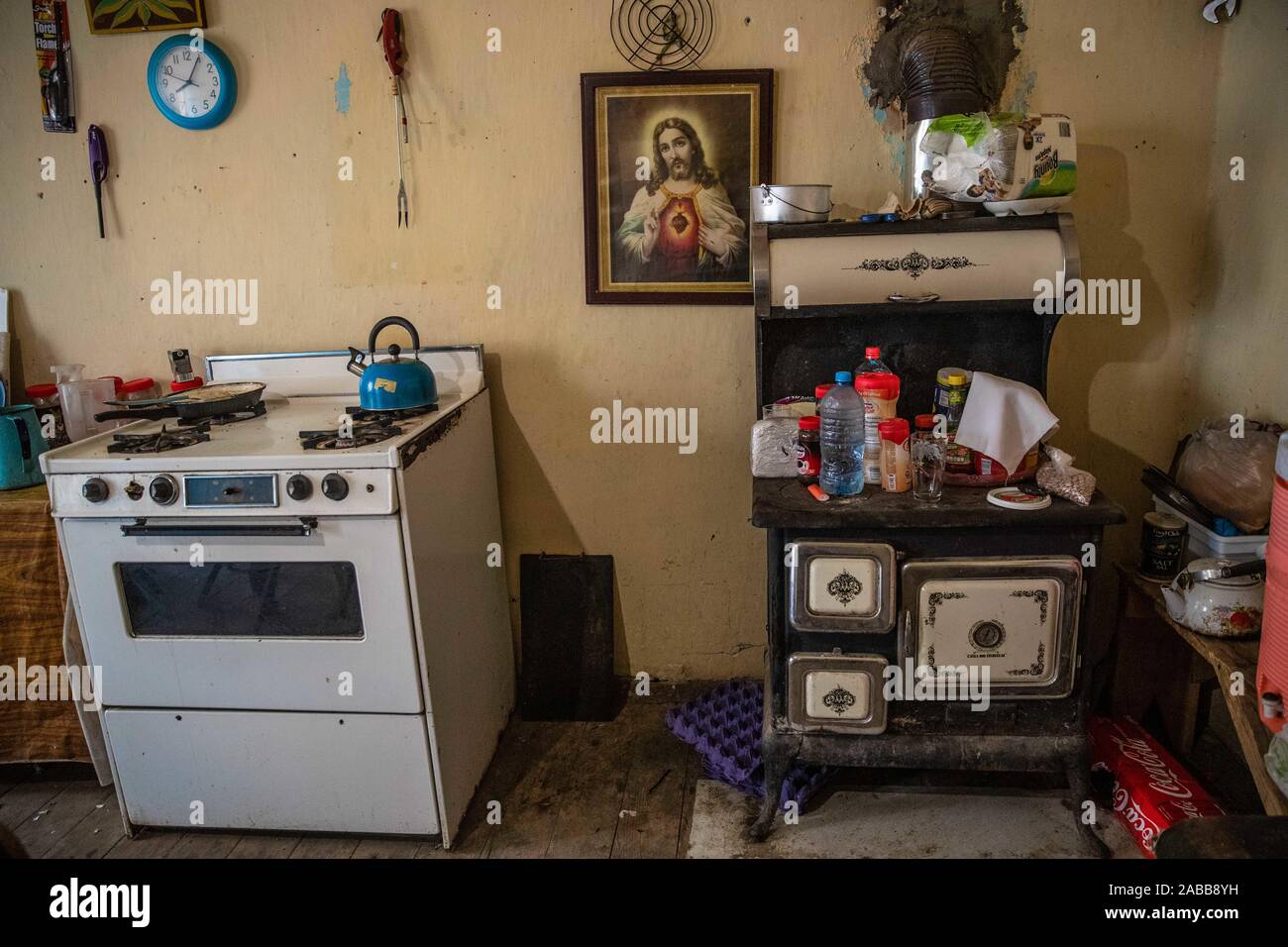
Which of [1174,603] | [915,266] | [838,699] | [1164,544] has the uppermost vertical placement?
[915,266]

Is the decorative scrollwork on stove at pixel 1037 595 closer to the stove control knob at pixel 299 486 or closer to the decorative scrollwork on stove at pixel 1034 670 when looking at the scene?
the decorative scrollwork on stove at pixel 1034 670

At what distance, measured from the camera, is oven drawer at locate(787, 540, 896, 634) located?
6.59 ft

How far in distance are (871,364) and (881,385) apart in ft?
0.49

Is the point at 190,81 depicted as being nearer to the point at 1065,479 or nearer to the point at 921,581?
the point at 921,581

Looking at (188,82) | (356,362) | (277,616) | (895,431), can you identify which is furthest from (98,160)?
(895,431)

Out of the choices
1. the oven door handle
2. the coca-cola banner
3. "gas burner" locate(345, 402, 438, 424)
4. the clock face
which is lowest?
the coca-cola banner

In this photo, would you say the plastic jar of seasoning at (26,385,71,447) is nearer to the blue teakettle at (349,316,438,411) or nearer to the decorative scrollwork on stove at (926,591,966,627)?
the blue teakettle at (349,316,438,411)

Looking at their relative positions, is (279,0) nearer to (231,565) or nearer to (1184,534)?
(231,565)

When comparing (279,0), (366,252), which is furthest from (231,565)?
(279,0)

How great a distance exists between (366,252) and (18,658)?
5.05 feet

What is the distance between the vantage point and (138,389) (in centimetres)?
279

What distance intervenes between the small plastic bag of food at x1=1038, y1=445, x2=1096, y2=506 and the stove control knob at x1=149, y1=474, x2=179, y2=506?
2.05m

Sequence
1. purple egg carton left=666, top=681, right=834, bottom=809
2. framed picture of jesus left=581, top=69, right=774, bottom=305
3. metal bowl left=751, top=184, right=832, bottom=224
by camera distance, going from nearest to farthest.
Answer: metal bowl left=751, top=184, right=832, bottom=224, purple egg carton left=666, top=681, right=834, bottom=809, framed picture of jesus left=581, top=69, right=774, bottom=305

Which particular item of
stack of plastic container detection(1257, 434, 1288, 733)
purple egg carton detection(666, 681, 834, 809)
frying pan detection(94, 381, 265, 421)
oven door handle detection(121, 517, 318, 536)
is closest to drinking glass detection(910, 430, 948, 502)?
stack of plastic container detection(1257, 434, 1288, 733)
